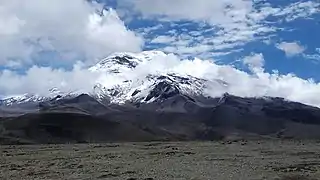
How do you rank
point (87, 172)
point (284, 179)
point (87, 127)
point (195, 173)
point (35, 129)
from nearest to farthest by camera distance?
1. point (284, 179)
2. point (195, 173)
3. point (87, 172)
4. point (35, 129)
5. point (87, 127)

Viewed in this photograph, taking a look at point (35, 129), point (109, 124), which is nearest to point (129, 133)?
point (109, 124)

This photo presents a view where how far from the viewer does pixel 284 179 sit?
A: 34750 mm

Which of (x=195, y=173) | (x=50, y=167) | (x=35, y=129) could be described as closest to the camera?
(x=195, y=173)

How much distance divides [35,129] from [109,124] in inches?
1215

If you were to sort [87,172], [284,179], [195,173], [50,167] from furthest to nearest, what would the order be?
[50,167], [87,172], [195,173], [284,179]

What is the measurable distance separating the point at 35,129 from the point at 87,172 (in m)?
139

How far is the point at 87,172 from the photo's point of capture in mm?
42594

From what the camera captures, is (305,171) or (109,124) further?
(109,124)

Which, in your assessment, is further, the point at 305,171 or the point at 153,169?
the point at 153,169

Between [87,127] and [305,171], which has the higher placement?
[87,127]

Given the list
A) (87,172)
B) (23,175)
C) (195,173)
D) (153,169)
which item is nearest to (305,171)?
(195,173)

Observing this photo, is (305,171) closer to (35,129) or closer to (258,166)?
(258,166)

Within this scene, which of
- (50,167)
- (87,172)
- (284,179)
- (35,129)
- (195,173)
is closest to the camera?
(284,179)

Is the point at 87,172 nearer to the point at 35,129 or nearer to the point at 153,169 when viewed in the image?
the point at 153,169
